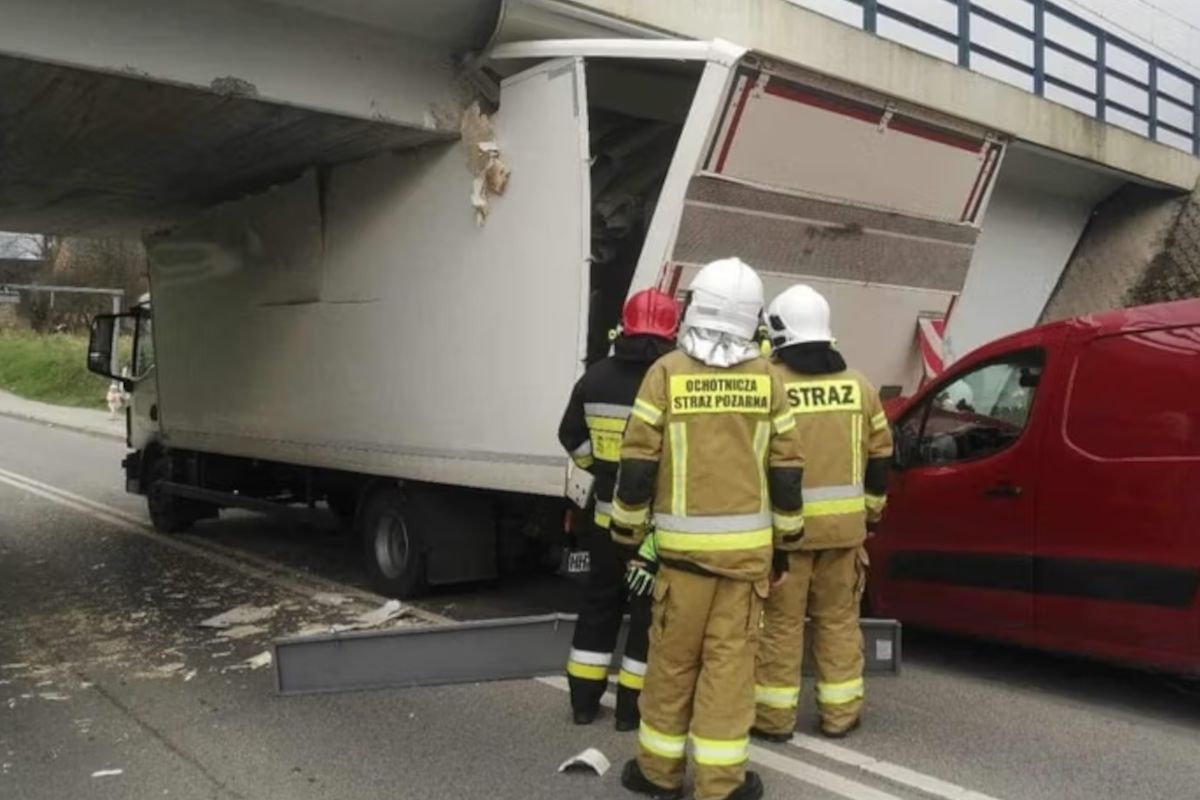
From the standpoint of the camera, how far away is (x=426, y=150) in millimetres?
6828

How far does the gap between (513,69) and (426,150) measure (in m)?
0.71

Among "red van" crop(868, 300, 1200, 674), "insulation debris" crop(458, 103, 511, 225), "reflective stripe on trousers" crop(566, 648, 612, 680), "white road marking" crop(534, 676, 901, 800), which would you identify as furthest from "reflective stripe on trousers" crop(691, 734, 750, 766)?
"insulation debris" crop(458, 103, 511, 225)

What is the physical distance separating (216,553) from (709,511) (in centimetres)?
667

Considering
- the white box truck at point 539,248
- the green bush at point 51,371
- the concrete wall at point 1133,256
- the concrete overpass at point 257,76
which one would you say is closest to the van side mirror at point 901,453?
the white box truck at point 539,248

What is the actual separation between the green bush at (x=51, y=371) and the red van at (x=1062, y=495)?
30.9m

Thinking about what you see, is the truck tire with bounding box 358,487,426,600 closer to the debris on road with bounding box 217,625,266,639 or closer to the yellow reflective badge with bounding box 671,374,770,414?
the debris on road with bounding box 217,625,266,639

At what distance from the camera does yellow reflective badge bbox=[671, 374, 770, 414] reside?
12.0 feet

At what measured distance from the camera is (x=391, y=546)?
7340mm

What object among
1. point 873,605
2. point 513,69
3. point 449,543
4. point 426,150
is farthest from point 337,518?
point 873,605

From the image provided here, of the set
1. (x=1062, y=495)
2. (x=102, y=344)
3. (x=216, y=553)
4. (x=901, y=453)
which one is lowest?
(x=216, y=553)

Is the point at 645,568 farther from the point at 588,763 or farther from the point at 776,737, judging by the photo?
the point at 776,737

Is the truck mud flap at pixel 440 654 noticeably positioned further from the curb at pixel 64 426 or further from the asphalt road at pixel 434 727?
the curb at pixel 64 426

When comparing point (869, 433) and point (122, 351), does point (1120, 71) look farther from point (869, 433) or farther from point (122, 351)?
point (122, 351)

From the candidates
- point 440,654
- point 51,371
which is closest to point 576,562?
point 440,654
